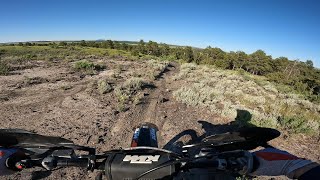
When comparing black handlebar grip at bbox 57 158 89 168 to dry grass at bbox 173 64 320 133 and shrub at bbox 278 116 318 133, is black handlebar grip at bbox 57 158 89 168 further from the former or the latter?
shrub at bbox 278 116 318 133

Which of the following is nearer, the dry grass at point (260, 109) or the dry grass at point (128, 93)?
the dry grass at point (260, 109)

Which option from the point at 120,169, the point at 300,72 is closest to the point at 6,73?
the point at 120,169

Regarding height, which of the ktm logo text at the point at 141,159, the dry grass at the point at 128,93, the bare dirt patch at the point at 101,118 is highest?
the ktm logo text at the point at 141,159

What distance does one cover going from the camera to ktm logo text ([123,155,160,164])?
1.95m

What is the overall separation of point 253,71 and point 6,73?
5501 cm

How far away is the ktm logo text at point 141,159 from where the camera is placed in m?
1.95

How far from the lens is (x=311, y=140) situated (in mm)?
10359

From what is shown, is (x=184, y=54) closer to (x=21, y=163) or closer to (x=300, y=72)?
(x=300, y=72)

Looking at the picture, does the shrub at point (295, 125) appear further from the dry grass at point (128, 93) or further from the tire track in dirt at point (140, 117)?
the dry grass at point (128, 93)

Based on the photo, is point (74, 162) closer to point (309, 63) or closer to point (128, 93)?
point (128, 93)

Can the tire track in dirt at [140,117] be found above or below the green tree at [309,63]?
below

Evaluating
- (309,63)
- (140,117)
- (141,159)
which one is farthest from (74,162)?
(309,63)

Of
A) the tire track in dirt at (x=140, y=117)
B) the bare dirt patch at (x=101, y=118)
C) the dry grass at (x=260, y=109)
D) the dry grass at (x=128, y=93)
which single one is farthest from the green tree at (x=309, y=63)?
the tire track in dirt at (x=140, y=117)

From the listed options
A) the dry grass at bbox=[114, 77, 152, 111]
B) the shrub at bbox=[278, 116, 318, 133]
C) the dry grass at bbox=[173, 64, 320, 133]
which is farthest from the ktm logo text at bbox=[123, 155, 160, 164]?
the shrub at bbox=[278, 116, 318, 133]
